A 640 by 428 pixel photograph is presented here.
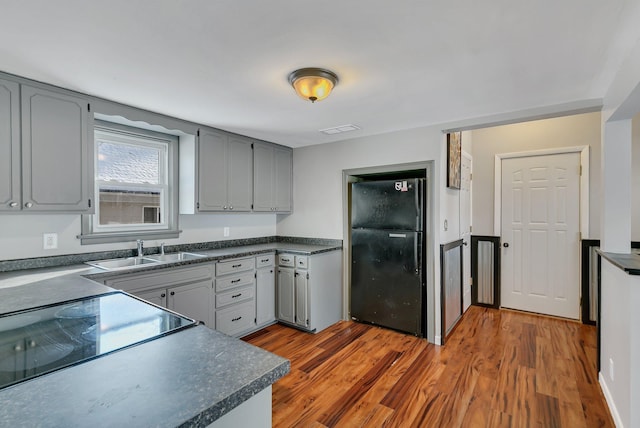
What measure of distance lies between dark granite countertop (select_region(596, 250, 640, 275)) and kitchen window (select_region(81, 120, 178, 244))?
3.54 metres

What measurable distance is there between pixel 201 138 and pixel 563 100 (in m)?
3.16

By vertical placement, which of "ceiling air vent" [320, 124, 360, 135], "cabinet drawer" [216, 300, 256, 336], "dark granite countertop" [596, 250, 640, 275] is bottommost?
"cabinet drawer" [216, 300, 256, 336]

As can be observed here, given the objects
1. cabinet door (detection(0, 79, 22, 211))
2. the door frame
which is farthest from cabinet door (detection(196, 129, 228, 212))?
the door frame

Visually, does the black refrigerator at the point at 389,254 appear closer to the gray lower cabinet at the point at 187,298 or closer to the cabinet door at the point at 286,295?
the cabinet door at the point at 286,295

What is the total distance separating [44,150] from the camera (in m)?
2.19

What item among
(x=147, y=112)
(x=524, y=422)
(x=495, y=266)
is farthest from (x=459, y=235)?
Result: (x=147, y=112)

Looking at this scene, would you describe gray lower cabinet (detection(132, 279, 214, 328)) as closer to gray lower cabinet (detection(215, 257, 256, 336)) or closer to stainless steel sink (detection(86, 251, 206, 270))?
gray lower cabinet (detection(215, 257, 256, 336))

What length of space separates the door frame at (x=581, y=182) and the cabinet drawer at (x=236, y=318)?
320 cm

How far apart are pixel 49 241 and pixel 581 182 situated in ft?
17.2

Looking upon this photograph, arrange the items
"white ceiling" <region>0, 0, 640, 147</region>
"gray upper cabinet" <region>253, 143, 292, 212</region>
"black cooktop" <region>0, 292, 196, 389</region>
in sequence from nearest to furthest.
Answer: "black cooktop" <region>0, 292, 196, 389</region>, "white ceiling" <region>0, 0, 640, 147</region>, "gray upper cabinet" <region>253, 143, 292, 212</region>

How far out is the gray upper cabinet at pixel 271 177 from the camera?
3.80 meters

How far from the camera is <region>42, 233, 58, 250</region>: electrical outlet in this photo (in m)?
2.46

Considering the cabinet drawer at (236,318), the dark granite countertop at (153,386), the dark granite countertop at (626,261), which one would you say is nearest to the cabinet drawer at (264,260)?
the cabinet drawer at (236,318)

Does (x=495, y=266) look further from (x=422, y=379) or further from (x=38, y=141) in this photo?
(x=38, y=141)
